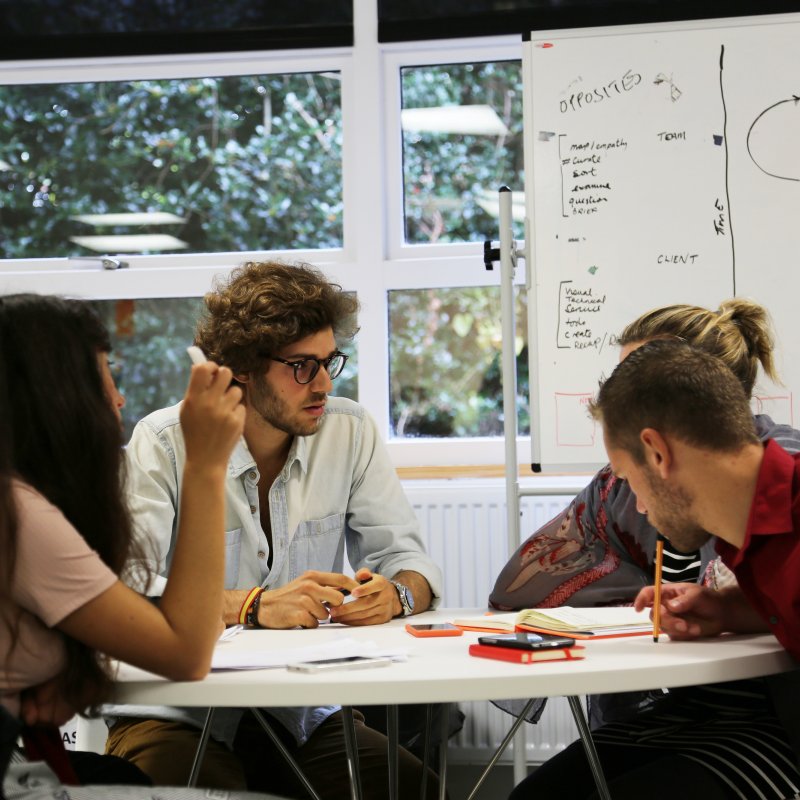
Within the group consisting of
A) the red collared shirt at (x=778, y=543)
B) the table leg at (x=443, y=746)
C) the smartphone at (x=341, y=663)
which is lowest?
the table leg at (x=443, y=746)

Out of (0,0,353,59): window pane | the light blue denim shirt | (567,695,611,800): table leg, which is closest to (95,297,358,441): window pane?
(0,0,353,59): window pane

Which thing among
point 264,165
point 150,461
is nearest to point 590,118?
point 264,165

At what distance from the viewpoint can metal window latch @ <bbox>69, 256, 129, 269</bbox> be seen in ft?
12.2

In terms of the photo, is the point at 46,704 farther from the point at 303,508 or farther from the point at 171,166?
the point at 171,166

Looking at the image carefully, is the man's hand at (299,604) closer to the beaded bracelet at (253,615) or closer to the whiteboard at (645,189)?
the beaded bracelet at (253,615)

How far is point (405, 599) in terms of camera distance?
1971mm

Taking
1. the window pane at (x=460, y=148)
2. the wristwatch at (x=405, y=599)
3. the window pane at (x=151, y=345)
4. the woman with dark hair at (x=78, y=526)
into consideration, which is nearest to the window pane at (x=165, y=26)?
the window pane at (x=460, y=148)

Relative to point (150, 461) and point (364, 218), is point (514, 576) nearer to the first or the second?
point (150, 461)

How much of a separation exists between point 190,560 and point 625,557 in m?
1.20

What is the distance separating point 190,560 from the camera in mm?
1266

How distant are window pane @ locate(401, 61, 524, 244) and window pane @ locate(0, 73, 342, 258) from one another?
28cm

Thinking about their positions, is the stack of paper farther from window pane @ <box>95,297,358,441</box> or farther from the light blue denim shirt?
window pane @ <box>95,297,358,441</box>

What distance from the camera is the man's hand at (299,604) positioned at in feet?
5.87

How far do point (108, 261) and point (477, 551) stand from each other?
5.42 feet
